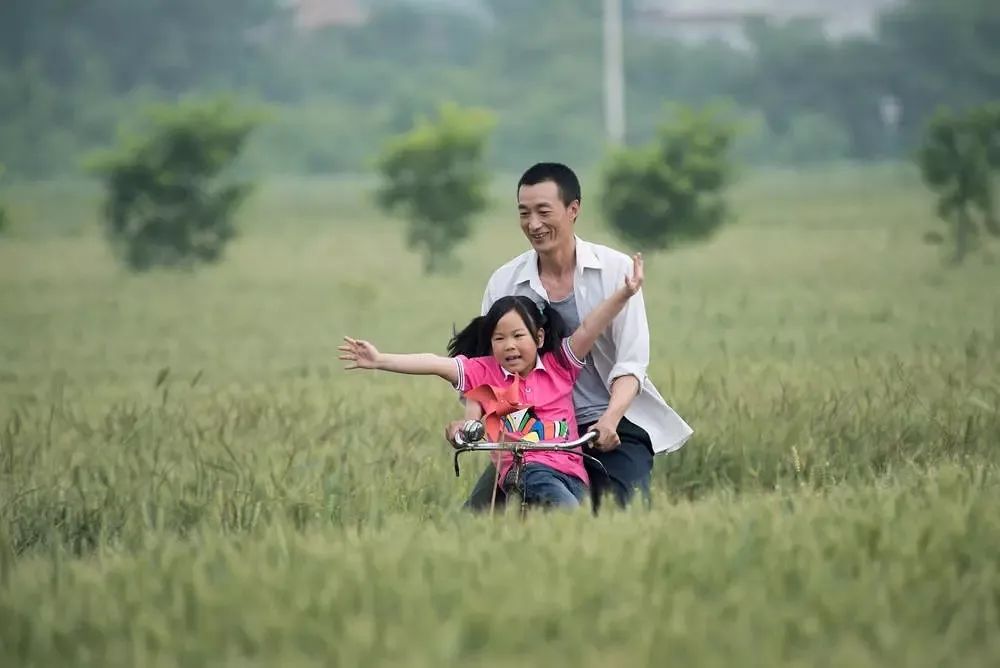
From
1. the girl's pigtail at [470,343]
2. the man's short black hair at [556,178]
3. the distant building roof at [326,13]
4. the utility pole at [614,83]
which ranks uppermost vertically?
the distant building roof at [326,13]

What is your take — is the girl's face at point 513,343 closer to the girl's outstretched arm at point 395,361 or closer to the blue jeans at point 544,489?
the girl's outstretched arm at point 395,361

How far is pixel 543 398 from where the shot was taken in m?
5.12

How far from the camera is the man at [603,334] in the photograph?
5.16 metres

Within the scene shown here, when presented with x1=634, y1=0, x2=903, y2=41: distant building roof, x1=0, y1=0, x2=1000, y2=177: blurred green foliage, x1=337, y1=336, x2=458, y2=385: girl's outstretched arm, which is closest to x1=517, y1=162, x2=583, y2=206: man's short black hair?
x1=337, y1=336, x2=458, y2=385: girl's outstretched arm

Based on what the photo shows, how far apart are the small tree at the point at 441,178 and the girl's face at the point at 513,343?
1814cm

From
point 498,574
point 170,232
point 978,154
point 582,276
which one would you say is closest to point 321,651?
point 498,574

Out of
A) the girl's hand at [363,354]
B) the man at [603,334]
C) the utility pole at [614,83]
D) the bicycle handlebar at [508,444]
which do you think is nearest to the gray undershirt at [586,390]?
the man at [603,334]

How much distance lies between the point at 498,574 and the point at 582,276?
185cm

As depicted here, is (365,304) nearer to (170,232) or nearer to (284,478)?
(170,232)

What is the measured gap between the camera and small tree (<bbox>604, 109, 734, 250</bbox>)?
2219 centimetres

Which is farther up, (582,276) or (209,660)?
(582,276)

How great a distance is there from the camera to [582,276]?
5363 mm

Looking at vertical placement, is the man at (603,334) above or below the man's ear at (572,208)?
below

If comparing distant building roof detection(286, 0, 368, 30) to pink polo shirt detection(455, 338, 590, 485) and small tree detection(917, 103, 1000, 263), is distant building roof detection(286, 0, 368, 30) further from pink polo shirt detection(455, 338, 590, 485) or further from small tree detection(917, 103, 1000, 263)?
pink polo shirt detection(455, 338, 590, 485)
